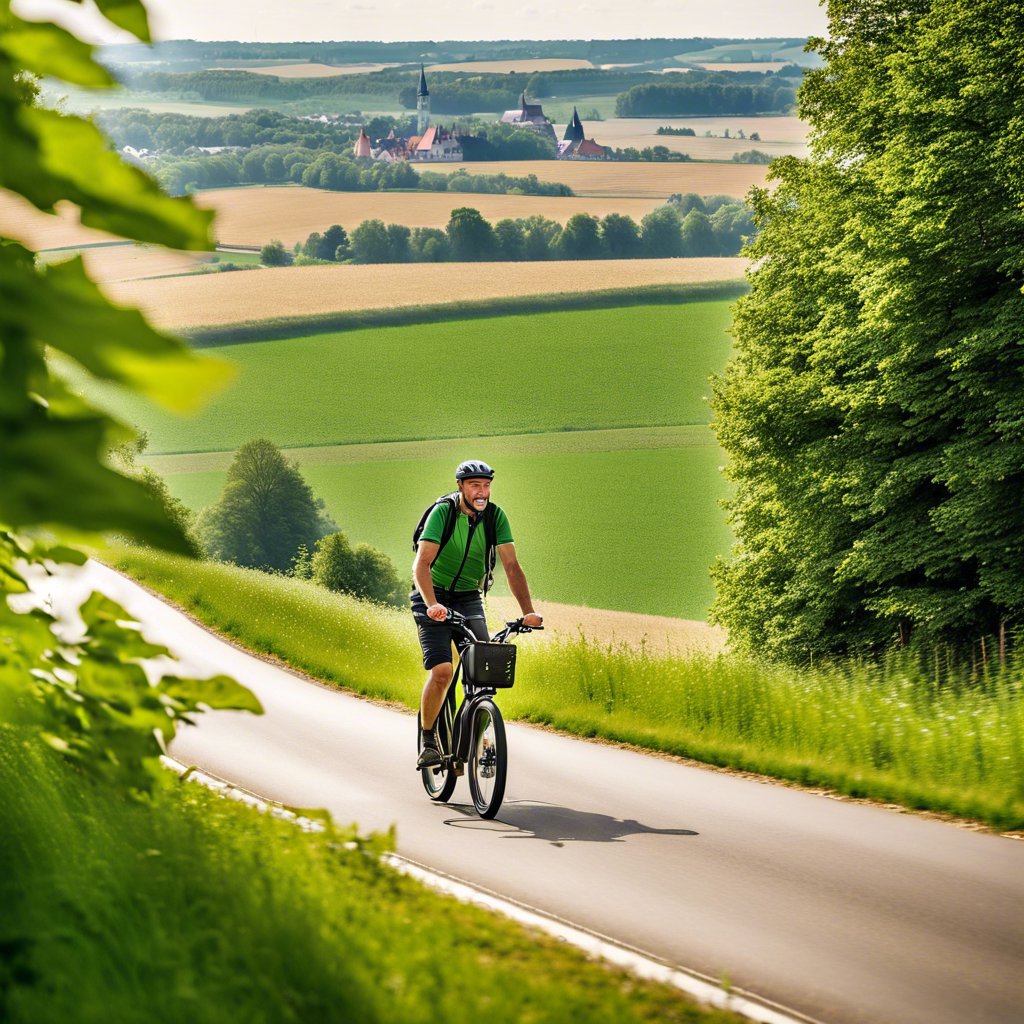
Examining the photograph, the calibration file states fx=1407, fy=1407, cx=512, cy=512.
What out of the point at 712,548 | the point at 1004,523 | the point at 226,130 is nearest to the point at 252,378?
the point at 712,548

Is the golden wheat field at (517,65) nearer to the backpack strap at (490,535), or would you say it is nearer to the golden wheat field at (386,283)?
the golden wheat field at (386,283)

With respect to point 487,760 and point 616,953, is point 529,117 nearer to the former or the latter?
point 487,760

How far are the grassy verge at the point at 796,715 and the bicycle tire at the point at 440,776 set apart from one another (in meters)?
2.62

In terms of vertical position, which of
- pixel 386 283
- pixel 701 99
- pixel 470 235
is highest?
pixel 701 99

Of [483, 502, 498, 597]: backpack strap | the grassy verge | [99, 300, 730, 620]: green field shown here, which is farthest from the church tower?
[483, 502, 498, 597]: backpack strap

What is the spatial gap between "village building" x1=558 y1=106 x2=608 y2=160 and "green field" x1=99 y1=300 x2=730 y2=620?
146ft

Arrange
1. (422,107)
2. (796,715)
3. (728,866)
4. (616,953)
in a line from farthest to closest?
1. (422,107)
2. (796,715)
3. (728,866)
4. (616,953)

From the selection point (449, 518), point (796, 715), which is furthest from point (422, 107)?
point (449, 518)

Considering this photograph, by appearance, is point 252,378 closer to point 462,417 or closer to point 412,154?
point 462,417

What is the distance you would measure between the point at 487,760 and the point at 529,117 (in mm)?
150065

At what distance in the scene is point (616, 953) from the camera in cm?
592

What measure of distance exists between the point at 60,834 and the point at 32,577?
945mm

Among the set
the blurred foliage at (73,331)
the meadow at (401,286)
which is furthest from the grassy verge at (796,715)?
the meadow at (401,286)

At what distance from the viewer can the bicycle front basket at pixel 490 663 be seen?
9.03 metres
